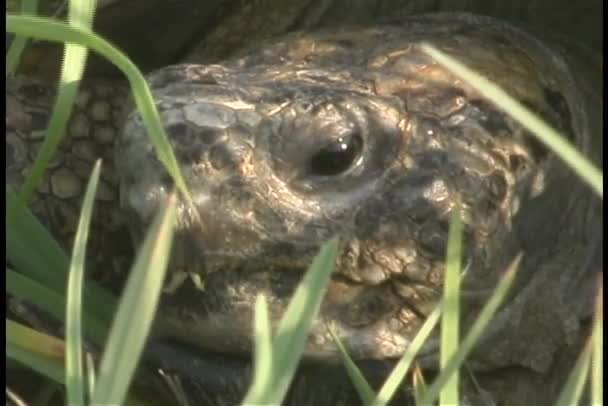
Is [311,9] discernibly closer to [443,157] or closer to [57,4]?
[57,4]

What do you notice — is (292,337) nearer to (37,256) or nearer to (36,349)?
(36,349)

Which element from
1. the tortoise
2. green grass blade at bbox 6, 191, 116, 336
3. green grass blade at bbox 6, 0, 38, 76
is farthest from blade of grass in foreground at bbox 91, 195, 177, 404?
green grass blade at bbox 6, 0, 38, 76

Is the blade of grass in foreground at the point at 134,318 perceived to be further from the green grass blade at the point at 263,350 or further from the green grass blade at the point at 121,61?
the green grass blade at the point at 121,61

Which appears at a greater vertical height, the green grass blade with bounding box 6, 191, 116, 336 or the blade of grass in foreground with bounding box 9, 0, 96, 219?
the blade of grass in foreground with bounding box 9, 0, 96, 219


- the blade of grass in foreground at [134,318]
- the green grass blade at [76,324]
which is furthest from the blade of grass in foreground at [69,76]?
the blade of grass in foreground at [134,318]

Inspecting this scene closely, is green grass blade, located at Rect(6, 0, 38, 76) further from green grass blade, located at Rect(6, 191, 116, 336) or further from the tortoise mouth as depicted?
the tortoise mouth

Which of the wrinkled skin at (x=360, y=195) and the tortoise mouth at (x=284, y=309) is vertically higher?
the wrinkled skin at (x=360, y=195)
